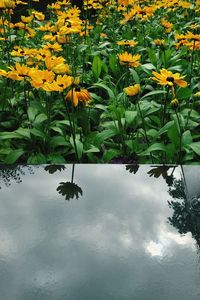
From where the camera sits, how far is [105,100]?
2.79 m

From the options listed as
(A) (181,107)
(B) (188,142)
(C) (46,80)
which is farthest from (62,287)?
(A) (181,107)

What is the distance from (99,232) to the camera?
1227 millimetres

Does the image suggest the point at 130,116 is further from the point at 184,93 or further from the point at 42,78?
the point at 42,78

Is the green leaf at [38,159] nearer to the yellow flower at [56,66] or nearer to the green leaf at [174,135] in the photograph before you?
the yellow flower at [56,66]

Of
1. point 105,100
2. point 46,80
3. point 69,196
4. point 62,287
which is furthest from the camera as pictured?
point 105,100

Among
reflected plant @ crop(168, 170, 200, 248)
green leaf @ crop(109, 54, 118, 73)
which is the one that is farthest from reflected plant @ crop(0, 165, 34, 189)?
green leaf @ crop(109, 54, 118, 73)

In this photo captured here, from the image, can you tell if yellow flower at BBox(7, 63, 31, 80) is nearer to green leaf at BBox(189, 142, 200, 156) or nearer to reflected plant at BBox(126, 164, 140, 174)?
reflected plant at BBox(126, 164, 140, 174)

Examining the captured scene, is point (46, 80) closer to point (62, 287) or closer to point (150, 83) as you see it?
point (62, 287)

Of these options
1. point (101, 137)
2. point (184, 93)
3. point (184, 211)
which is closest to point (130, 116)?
point (101, 137)

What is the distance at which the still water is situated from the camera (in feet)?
3.34

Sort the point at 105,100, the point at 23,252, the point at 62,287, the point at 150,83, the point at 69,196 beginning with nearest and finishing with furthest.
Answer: the point at 62,287, the point at 23,252, the point at 69,196, the point at 105,100, the point at 150,83

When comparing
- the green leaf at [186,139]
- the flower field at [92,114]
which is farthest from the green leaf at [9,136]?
the green leaf at [186,139]

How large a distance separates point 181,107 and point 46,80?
98cm

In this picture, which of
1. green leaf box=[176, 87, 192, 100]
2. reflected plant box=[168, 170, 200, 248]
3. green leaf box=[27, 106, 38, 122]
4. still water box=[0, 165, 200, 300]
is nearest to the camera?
still water box=[0, 165, 200, 300]
